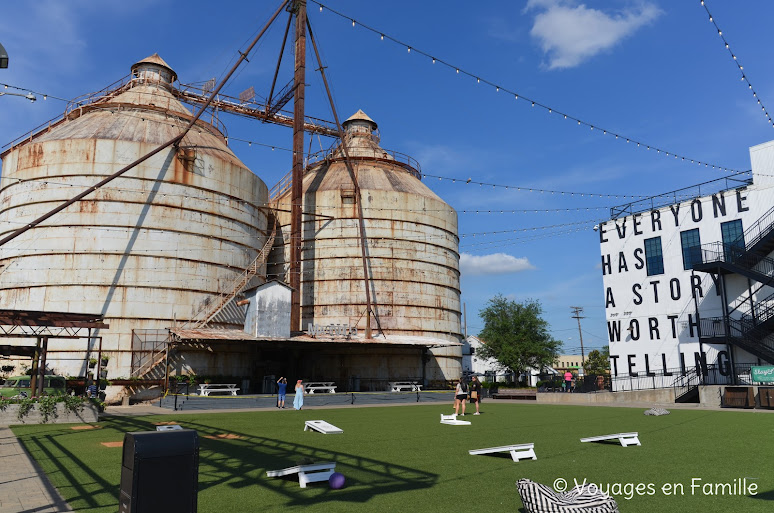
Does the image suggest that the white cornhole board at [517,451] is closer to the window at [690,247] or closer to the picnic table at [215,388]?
the picnic table at [215,388]

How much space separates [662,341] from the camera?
36.2 m

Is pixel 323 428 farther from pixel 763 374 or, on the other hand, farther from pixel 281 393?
pixel 763 374

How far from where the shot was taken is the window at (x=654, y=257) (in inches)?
1474

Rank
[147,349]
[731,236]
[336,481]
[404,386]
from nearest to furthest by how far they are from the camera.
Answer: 1. [336,481]
2. [147,349]
3. [731,236]
4. [404,386]

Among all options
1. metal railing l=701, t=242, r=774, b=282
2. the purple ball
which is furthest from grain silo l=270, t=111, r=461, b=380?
the purple ball

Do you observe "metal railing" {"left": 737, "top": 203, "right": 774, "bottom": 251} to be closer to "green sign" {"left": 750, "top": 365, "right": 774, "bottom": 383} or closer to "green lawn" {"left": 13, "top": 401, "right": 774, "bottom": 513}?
"green sign" {"left": 750, "top": 365, "right": 774, "bottom": 383}

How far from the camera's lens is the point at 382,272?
42.5 m

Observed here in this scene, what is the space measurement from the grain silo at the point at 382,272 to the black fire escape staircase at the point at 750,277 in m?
16.8

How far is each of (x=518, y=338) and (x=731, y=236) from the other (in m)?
28.5

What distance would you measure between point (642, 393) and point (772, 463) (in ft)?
75.7

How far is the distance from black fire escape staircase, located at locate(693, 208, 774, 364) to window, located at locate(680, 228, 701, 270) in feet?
3.37

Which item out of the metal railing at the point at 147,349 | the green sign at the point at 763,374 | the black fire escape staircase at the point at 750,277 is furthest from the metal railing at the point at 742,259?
the metal railing at the point at 147,349

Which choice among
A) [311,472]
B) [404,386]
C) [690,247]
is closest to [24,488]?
[311,472]

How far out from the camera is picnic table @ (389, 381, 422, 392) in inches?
1517
